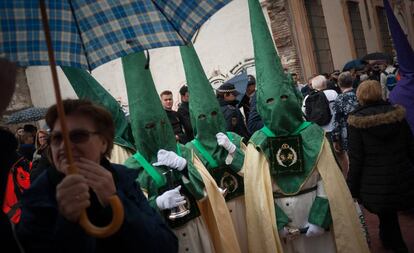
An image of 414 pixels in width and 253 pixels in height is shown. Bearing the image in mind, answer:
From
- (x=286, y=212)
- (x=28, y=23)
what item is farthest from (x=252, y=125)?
(x=28, y=23)

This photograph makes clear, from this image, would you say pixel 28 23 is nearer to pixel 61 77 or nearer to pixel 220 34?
pixel 220 34

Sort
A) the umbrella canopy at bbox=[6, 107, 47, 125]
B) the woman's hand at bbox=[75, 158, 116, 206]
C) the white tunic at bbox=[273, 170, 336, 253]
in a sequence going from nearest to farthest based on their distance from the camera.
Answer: the woman's hand at bbox=[75, 158, 116, 206]
the white tunic at bbox=[273, 170, 336, 253]
the umbrella canopy at bbox=[6, 107, 47, 125]

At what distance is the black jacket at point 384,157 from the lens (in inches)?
170

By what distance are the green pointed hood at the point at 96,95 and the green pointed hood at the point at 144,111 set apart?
1.92 ft

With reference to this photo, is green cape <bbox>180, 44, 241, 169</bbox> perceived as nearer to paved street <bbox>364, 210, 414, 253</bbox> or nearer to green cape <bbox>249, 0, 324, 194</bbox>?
green cape <bbox>249, 0, 324, 194</bbox>

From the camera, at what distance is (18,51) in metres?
2.31

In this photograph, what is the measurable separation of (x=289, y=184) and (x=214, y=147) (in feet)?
2.74

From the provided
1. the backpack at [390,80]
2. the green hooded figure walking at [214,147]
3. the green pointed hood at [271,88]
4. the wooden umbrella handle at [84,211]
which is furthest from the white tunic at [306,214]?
the backpack at [390,80]

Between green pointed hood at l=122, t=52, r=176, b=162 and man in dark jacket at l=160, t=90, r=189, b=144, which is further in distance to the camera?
man in dark jacket at l=160, t=90, r=189, b=144

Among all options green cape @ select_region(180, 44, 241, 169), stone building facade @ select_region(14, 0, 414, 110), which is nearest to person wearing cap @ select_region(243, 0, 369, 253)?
green cape @ select_region(180, 44, 241, 169)

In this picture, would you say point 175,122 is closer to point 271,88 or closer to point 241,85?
point 241,85

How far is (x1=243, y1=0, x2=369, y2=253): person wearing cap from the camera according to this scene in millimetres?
3596

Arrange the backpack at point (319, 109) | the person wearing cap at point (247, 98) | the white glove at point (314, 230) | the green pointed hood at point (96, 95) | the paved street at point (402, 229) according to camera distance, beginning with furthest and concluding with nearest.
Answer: the person wearing cap at point (247, 98), the backpack at point (319, 109), the paved street at point (402, 229), the green pointed hood at point (96, 95), the white glove at point (314, 230)

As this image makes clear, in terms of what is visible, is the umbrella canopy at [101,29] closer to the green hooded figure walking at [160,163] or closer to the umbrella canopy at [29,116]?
the green hooded figure walking at [160,163]
